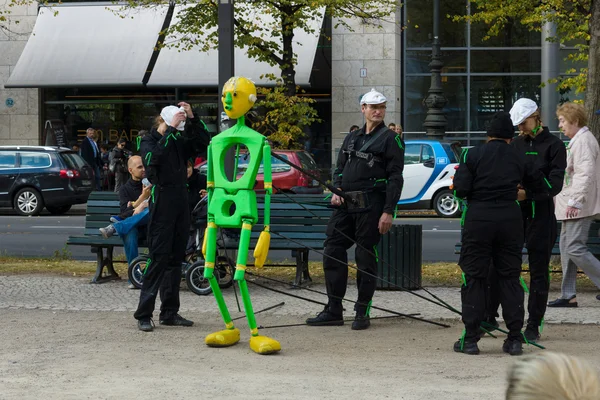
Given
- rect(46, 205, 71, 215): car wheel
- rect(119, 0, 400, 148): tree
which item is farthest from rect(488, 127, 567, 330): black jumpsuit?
rect(46, 205, 71, 215): car wheel

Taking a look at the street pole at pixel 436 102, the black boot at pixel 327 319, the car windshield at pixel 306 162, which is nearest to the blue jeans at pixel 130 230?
the black boot at pixel 327 319

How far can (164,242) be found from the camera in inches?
304

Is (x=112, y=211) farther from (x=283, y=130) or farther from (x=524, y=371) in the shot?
(x=283, y=130)

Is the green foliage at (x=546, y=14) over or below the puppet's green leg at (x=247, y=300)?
over

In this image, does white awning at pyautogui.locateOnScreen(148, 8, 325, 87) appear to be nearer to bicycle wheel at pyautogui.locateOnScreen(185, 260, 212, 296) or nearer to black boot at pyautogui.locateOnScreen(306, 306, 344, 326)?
bicycle wheel at pyautogui.locateOnScreen(185, 260, 212, 296)

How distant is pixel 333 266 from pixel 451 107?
72.8ft

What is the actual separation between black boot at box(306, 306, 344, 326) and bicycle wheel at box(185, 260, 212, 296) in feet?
6.46

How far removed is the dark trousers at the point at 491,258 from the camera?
6.61 m

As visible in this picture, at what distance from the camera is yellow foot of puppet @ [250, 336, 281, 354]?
6652mm

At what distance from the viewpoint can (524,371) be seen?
127 cm

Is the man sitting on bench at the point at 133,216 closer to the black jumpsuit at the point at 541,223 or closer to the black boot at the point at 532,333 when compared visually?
the black jumpsuit at the point at 541,223

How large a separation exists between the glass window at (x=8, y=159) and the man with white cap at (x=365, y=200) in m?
17.6

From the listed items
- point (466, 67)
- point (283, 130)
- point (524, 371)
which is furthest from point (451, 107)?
point (524, 371)

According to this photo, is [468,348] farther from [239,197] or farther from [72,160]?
[72,160]
